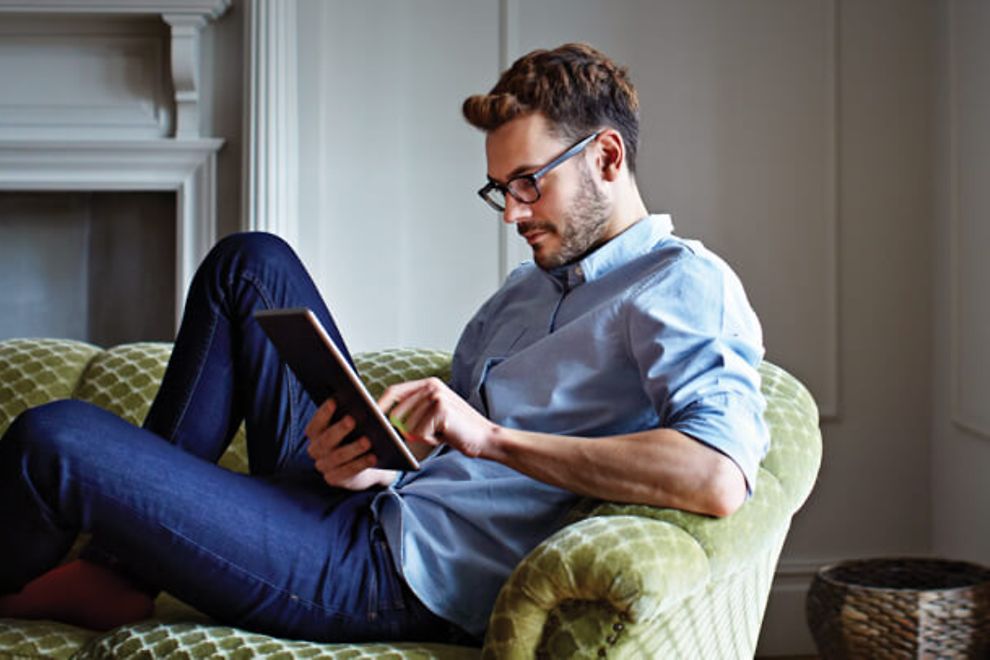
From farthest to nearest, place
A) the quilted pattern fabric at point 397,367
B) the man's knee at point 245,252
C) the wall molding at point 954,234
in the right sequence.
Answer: the wall molding at point 954,234 < the quilted pattern fabric at point 397,367 < the man's knee at point 245,252

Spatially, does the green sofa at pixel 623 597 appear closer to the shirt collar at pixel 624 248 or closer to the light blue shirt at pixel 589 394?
the light blue shirt at pixel 589 394

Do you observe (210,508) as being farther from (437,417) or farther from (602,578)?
(602,578)

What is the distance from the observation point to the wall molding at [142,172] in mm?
2807

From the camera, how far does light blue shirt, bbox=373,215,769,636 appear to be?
1.44 m

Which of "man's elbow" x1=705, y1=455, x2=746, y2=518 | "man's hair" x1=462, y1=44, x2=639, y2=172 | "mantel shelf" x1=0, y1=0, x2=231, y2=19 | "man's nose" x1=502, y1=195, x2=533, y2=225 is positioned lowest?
"man's elbow" x1=705, y1=455, x2=746, y2=518

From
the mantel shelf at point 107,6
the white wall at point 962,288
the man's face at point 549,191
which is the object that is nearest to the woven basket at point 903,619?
the white wall at point 962,288

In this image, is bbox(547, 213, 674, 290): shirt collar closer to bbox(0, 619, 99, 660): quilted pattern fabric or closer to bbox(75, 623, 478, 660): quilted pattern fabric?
bbox(75, 623, 478, 660): quilted pattern fabric

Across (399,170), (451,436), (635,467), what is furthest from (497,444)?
(399,170)

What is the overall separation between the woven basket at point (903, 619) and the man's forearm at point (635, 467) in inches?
42.8

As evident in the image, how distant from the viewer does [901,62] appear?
289 centimetres

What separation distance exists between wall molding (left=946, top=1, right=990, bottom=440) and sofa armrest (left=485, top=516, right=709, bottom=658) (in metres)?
1.61

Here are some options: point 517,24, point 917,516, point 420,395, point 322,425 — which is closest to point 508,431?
point 420,395

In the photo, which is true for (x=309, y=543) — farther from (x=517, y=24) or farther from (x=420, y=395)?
(x=517, y=24)

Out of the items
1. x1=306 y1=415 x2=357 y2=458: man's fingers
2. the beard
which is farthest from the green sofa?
the beard
